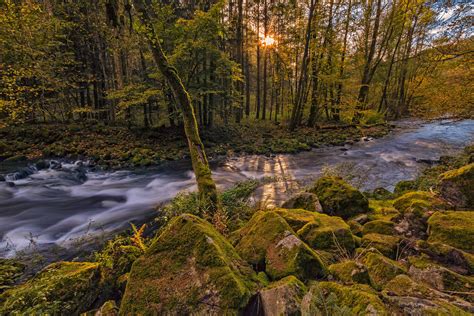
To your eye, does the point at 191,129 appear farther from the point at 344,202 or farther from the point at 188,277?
the point at 188,277

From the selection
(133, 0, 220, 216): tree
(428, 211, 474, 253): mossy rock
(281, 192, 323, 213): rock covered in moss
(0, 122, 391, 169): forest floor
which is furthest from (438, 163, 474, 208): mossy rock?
(0, 122, 391, 169): forest floor

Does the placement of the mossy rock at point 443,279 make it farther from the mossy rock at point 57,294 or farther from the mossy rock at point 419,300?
the mossy rock at point 57,294

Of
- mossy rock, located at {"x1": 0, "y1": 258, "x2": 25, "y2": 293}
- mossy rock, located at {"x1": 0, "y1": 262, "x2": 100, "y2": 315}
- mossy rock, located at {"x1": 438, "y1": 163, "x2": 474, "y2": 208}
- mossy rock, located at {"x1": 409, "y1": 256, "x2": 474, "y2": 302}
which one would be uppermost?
mossy rock, located at {"x1": 438, "y1": 163, "x2": 474, "y2": 208}

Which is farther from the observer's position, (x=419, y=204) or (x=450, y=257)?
(x=419, y=204)

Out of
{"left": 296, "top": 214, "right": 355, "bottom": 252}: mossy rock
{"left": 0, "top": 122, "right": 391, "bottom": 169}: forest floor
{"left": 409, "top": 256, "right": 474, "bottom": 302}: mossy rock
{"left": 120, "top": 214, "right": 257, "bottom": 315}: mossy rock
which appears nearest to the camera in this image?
{"left": 120, "top": 214, "right": 257, "bottom": 315}: mossy rock

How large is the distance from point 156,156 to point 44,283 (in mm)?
9982

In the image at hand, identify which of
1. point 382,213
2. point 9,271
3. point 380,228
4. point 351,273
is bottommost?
point 9,271

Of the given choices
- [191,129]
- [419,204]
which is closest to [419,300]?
[419,204]

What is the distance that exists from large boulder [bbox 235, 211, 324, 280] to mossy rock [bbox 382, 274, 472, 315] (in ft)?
Answer: 2.39

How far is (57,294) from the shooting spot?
9.17ft

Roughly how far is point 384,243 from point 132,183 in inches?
368

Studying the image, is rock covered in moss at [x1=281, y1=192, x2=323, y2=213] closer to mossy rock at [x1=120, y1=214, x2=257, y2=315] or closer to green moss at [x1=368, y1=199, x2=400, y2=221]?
green moss at [x1=368, y1=199, x2=400, y2=221]

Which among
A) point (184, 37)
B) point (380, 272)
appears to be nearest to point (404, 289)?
point (380, 272)

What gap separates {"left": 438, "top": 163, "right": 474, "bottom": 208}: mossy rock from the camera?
424 centimetres
